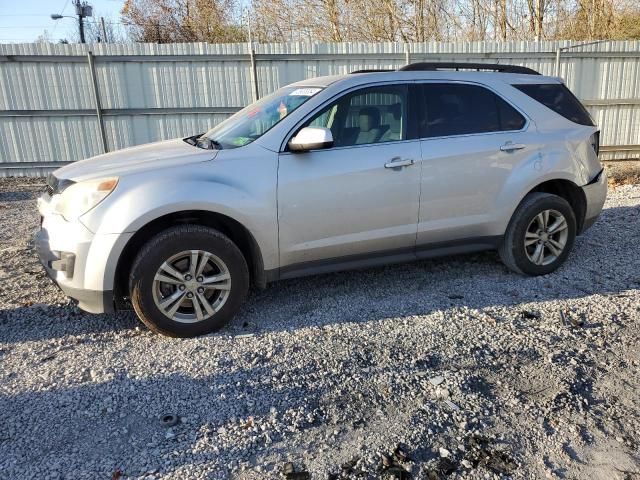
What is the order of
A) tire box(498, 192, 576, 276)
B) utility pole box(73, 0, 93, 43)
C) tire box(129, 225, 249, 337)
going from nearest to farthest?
tire box(129, 225, 249, 337), tire box(498, 192, 576, 276), utility pole box(73, 0, 93, 43)

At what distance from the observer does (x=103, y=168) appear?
13.0ft

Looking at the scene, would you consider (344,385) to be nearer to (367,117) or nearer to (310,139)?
(310,139)

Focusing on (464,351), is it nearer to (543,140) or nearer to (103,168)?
(543,140)

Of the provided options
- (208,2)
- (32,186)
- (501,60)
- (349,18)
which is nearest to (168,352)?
(32,186)

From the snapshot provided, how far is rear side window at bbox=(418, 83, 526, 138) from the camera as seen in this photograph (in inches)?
180

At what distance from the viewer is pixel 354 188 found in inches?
165

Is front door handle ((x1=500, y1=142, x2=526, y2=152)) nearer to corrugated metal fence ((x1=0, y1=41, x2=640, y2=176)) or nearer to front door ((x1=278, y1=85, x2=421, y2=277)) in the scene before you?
front door ((x1=278, y1=85, x2=421, y2=277))

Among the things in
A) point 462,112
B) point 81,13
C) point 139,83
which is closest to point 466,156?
point 462,112

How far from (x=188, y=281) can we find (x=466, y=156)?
2.45m

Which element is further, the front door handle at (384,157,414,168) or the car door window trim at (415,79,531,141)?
the car door window trim at (415,79,531,141)

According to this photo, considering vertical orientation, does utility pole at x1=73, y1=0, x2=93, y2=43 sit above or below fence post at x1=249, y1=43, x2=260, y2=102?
above

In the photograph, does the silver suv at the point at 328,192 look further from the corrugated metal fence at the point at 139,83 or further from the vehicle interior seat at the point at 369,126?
the corrugated metal fence at the point at 139,83

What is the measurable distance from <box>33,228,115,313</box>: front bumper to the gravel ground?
1.06ft

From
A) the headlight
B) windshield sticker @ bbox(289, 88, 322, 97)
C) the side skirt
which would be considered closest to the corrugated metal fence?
windshield sticker @ bbox(289, 88, 322, 97)
